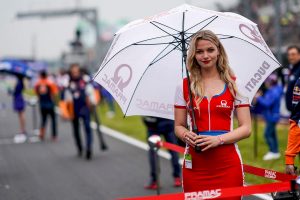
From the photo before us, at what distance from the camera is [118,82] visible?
5.25 meters

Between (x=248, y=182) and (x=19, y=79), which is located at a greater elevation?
(x=19, y=79)

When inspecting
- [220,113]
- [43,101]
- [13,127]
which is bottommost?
[13,127]

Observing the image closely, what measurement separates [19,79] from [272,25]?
22.1 feet

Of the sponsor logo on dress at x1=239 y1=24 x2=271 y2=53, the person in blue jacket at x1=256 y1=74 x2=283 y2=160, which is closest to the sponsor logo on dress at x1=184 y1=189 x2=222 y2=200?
the sponsor logo on dress at x1=239 y1=24 x2=271 y2=53

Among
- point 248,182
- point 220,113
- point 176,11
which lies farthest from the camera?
point 248,182

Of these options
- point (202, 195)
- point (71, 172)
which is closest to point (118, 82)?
point (202, 195)

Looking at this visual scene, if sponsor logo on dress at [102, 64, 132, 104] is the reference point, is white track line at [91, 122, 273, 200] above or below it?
below

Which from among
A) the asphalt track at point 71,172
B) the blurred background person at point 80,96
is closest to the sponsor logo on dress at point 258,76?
the asphalt track at point 71,172

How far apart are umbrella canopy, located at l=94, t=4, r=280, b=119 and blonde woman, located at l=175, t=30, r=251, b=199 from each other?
0.62 meters

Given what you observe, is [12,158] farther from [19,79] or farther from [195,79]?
[195,79]

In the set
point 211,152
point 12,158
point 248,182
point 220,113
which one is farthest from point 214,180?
point 12,158

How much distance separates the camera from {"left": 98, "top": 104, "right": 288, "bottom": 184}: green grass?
9.98 m

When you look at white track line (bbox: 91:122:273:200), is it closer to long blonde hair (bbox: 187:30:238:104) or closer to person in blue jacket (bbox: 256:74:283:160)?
person in blue jacket (bbox: 256:74:283:160)

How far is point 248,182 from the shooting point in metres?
9.00
